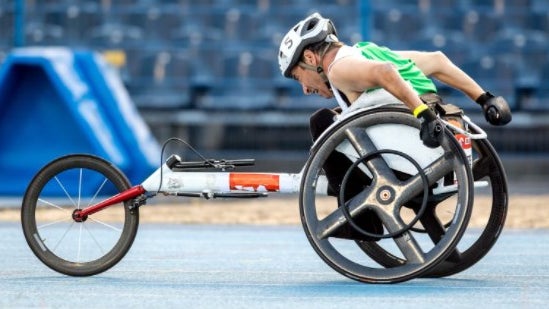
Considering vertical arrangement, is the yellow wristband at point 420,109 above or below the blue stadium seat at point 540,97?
above

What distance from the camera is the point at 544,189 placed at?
1756 cm

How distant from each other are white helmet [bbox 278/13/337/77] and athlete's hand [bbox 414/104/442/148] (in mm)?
764

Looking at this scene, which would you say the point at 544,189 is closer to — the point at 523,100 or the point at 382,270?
the point at 523,100

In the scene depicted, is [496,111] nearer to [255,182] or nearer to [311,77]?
[311,77]

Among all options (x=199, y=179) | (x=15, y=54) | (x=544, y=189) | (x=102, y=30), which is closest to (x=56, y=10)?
(x=102, y=30)

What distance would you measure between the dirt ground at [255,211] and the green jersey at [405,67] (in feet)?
18.3

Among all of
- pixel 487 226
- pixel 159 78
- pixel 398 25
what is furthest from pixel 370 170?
pixel 159 78

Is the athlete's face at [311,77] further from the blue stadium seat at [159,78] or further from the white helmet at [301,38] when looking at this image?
the blue stadium seat at [159,78]

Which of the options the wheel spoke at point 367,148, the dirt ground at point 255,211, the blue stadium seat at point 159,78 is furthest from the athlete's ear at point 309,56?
the blue stadium seat at point 159,78

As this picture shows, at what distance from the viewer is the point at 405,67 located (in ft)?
24.4

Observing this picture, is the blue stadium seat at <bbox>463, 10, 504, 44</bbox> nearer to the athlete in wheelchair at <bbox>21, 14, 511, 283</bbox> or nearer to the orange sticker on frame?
the athlete in wheelchair at <bbox>21, 14, 511, 283</bbox>

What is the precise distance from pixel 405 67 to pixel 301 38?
1.79ft

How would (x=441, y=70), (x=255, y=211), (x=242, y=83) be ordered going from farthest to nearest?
(x=242, y=83) < (x=255, y=211) < (x=441, y=70)

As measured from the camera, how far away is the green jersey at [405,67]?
290 inches
